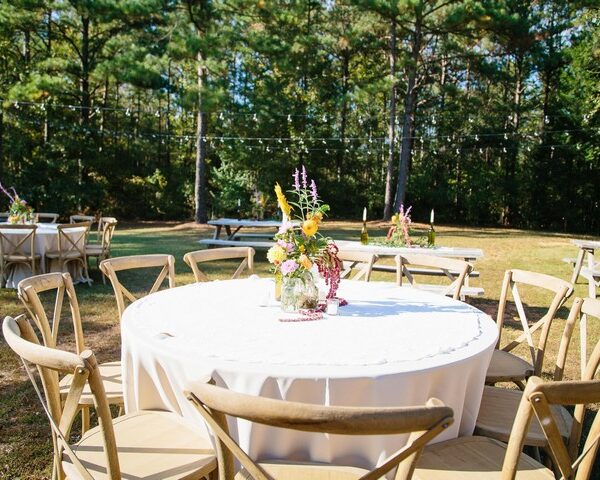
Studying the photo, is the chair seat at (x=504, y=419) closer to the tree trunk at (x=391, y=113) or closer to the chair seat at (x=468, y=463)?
the chair seat at (x=468, y=463)

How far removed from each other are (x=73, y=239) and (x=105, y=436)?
19.9 ft

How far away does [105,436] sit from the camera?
1485 mm

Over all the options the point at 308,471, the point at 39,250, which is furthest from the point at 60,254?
the point at 308,471

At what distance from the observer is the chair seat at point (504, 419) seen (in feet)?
6.36

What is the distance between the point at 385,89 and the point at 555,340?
1354 centimetres

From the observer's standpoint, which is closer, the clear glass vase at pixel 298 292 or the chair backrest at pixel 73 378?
the chair backrest at pixel 73 378

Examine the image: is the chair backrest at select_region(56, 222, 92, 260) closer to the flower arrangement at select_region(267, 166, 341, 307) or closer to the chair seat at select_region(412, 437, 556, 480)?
the flower arrangement at select_region(267, 166, 341, 307)

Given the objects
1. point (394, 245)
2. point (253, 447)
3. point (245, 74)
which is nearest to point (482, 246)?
point (394, 245)

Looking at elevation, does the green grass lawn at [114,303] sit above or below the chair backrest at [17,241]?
below

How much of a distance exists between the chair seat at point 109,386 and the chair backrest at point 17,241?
4503 millimetres

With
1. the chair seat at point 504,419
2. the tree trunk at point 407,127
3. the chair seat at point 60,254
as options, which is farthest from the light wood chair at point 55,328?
the tree trunk at point 407,127

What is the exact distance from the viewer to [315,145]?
71.0ft

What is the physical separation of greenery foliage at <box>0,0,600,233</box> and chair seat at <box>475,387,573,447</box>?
1408 centimetres

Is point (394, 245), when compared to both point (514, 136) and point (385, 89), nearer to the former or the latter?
point (385, 89)
